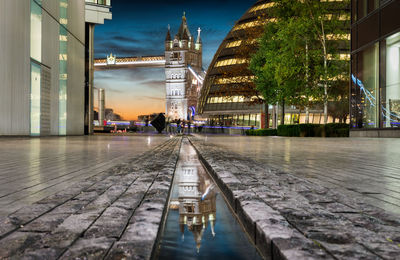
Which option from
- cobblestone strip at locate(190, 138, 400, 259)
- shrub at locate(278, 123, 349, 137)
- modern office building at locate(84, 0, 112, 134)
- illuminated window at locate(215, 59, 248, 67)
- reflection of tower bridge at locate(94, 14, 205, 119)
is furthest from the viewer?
reflection of tower bridge at locate(94, 14, 205, 119)

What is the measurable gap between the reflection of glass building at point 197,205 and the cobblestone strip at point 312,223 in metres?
0.26

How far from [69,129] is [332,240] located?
1090 inches

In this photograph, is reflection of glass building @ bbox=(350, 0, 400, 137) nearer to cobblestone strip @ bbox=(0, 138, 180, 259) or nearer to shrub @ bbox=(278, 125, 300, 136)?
shrub @ bbox=(278, 125, 300, 136)

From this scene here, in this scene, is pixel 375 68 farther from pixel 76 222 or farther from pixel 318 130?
pixel 76 222

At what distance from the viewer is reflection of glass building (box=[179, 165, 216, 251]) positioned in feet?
10.1

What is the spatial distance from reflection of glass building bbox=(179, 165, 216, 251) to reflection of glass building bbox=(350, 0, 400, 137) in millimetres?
17995

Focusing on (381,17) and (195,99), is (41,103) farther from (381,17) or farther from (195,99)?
(195,99)

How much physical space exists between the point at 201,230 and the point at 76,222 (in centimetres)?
103

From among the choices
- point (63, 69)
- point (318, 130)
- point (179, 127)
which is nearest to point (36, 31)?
point (63, 69)

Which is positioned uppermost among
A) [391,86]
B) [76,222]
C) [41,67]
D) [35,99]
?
[41,67]

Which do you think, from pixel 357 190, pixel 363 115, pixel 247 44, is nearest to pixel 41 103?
pixel 363 115

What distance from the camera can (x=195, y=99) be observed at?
149m

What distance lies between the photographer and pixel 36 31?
22.1m

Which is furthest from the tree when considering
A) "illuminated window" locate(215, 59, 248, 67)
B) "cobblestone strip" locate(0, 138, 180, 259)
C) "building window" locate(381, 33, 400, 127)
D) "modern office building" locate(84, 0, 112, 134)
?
"illuminated window" locate(215, 59, 248, 67)
